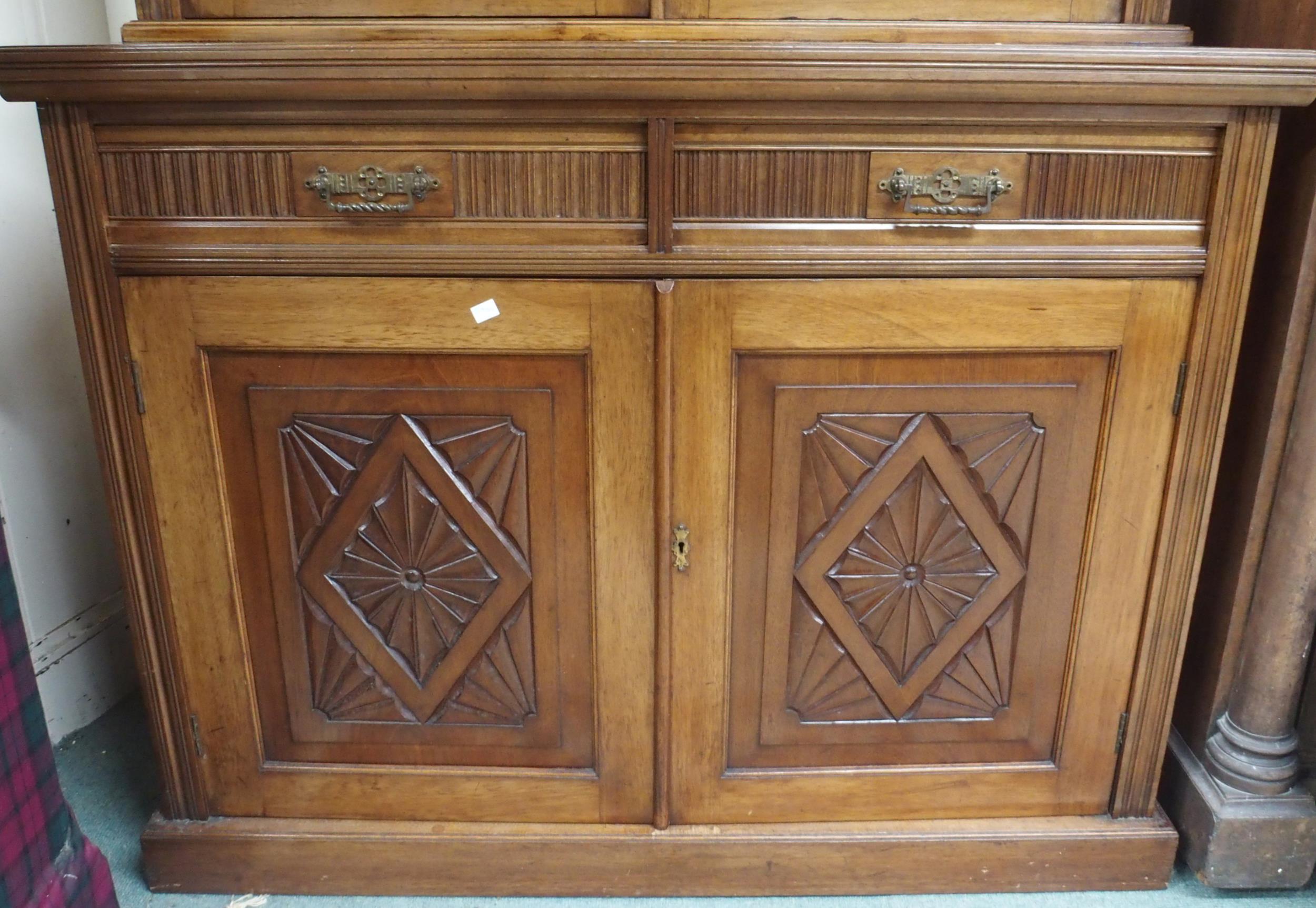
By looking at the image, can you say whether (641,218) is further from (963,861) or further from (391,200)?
(963,861)

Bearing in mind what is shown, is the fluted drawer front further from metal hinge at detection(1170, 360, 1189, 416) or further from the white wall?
the white wall

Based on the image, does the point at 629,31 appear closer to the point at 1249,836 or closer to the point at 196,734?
the point at 196,734

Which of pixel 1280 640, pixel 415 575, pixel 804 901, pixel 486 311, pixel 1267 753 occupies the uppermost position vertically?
pixel 486 311

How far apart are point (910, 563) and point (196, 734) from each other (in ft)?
3.27

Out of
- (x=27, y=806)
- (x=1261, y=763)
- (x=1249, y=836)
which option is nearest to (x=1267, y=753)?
(x=1261, y=763)

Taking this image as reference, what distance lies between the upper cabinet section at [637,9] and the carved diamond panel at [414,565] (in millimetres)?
487

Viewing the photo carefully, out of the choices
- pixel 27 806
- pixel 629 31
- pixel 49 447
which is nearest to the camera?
pixel 27 806

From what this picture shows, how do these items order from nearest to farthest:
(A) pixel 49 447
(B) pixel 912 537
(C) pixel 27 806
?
(C) pixel 27 806, (B) pixel 912 537, (A) pixel 49 447

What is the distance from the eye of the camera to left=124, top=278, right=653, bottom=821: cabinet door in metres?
1.16

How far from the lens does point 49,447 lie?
1.64 metres

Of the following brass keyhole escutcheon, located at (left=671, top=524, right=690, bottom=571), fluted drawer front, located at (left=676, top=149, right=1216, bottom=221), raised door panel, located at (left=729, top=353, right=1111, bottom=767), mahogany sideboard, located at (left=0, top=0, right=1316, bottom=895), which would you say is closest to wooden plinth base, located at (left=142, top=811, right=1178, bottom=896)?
mahogany sideboard, located at (left=0, top=0, right=1316, bottom=895)

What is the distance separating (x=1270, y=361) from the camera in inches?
49.2

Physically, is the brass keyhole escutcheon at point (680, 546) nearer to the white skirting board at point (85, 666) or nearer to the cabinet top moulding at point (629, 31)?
the cabinet top moulding at point (629, 31)

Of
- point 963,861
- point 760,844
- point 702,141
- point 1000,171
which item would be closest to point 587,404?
point 702,141
